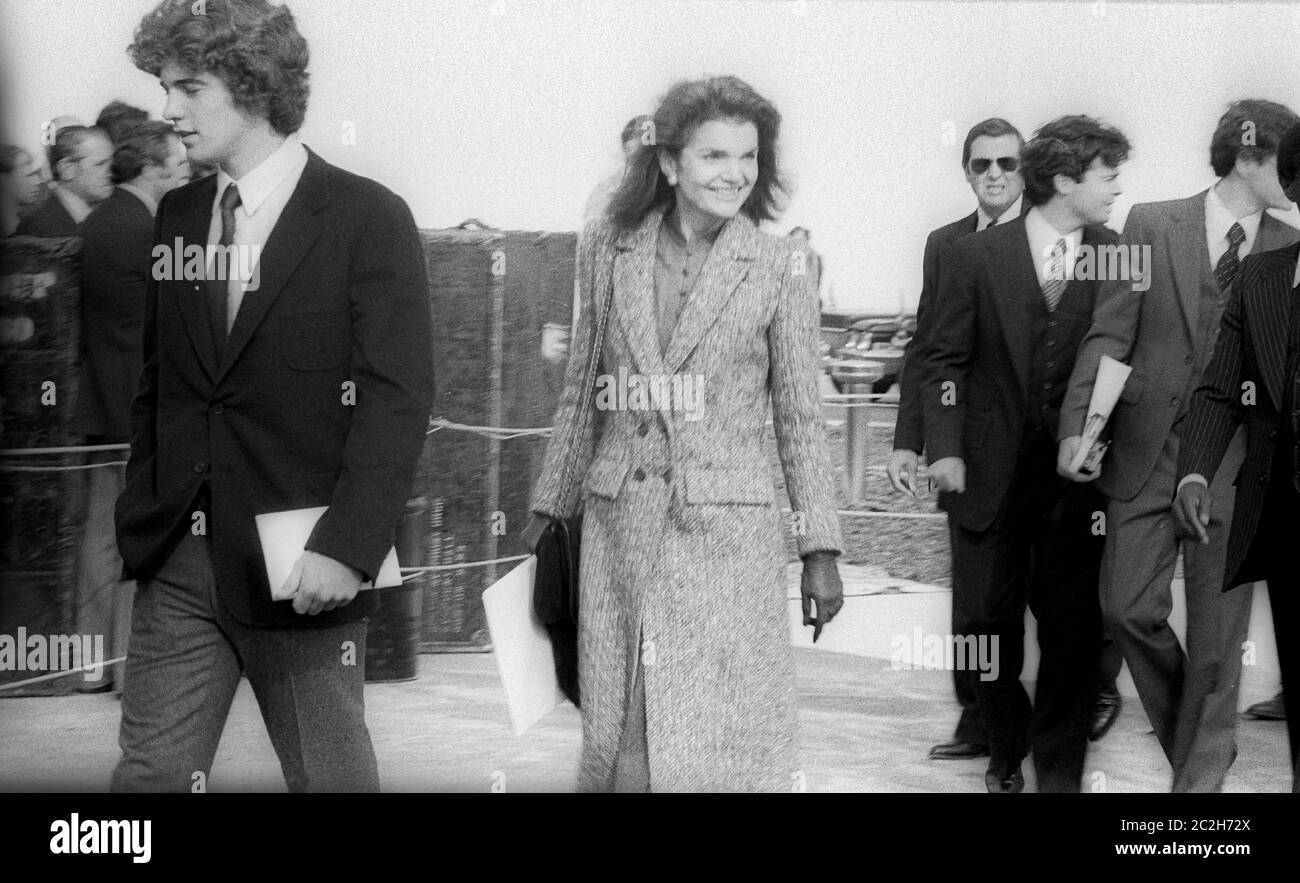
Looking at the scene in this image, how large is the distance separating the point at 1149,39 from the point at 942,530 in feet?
4.98

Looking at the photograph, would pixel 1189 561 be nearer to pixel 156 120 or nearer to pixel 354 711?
pixel 354 711

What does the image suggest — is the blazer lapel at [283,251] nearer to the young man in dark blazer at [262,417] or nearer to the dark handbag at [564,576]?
the young man in dark blazer at [262,417]

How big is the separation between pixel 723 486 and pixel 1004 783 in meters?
1.36

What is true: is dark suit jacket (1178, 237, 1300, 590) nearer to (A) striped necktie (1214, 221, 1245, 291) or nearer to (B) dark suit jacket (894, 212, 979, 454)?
(A) striped necktie (1214, 221, 1245, 291)

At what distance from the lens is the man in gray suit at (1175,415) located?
4805 millimetres

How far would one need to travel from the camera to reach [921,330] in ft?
15.9

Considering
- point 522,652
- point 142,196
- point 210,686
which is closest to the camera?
point 210,686

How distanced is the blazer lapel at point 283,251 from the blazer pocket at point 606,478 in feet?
3.03

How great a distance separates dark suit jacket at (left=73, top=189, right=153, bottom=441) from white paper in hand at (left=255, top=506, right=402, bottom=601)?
834 mm

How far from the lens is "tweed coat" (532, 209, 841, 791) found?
165 inches

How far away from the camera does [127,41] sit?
4.77 m

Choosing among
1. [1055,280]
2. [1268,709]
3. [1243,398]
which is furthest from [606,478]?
[1268,709]

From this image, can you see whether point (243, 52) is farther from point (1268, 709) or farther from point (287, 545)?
point (1268, 709)
